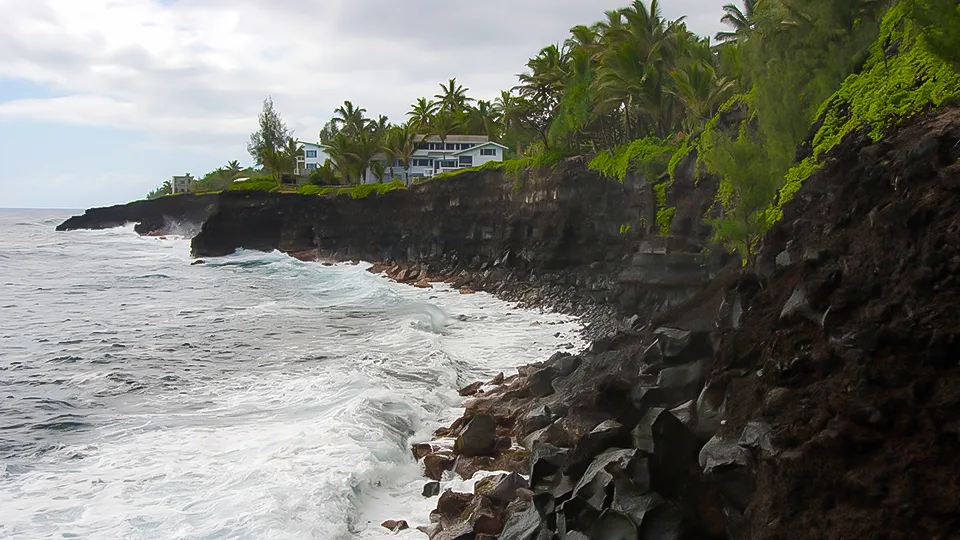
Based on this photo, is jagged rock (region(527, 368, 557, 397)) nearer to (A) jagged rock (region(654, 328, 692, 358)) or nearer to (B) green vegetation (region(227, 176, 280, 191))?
(A) jagged rock (region(654, 328, 692, 358))

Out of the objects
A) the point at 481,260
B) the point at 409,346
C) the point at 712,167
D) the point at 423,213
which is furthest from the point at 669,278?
the point at 423,213

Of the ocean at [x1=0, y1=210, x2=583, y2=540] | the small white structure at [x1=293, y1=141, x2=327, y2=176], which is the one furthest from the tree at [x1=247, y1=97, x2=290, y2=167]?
the ocean at [x1=0, y1=210, x2=583, y2=540]

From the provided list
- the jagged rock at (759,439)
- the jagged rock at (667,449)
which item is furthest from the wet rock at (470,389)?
the jagged rock at (759,439)

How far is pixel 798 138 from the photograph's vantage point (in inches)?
566

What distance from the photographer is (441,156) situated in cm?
7000

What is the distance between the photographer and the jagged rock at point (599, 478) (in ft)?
26.8

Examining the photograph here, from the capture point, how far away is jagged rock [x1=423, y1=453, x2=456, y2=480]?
12.2m

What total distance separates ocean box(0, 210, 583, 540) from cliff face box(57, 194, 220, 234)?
157 ft

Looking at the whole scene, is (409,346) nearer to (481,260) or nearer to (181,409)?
(181,409)

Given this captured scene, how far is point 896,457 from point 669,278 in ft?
50.4

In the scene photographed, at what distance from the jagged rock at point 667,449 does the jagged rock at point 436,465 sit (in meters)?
4.70

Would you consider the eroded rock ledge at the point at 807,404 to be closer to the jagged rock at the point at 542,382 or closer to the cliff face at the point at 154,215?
the jagged rock at the point at 542,382

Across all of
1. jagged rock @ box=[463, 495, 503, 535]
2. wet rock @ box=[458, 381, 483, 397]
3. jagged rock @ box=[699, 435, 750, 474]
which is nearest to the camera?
jagged rock @ box=[699, 435, 750, 474]

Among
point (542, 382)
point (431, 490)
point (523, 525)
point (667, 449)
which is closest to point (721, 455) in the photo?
point (667, 449)
